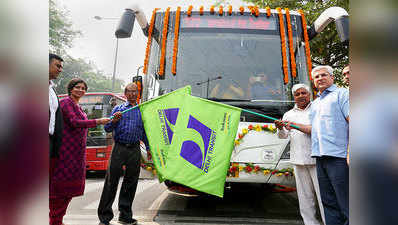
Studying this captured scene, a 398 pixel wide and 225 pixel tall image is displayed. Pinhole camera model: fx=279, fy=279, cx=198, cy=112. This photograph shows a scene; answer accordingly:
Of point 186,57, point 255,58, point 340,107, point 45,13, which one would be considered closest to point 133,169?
point 186,57

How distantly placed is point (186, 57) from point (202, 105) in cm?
102

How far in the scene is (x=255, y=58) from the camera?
13.4 ft

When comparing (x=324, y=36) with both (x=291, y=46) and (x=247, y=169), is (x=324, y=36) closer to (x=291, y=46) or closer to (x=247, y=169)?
(x=291, y=46)

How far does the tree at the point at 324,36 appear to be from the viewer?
28.4 ft

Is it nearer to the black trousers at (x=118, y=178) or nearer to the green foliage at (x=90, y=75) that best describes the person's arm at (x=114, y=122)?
the black trousers at (x=118, y=178)

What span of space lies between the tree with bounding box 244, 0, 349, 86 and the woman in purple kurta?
712 centimetres

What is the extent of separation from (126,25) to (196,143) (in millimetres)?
1996

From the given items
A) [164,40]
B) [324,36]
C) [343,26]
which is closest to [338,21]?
[343,26]

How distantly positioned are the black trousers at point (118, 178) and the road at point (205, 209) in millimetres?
246

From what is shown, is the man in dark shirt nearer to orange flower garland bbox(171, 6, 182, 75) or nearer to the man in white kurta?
orange flower garland bbox(171, 6, 182, 75)

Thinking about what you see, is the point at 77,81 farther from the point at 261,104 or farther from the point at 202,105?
the point at 261,104

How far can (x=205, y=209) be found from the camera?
15.7 feet

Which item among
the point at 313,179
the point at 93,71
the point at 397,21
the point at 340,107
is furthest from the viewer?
the point at 93,71

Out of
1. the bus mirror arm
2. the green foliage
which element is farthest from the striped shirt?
the green foliage
